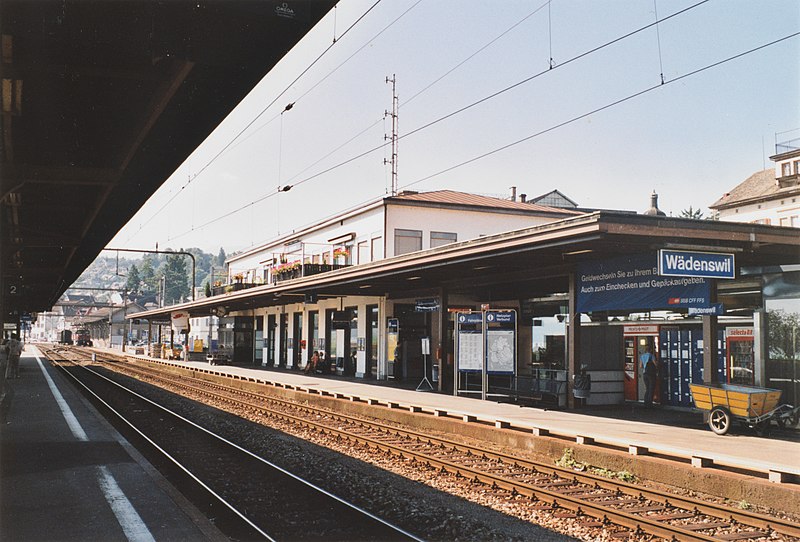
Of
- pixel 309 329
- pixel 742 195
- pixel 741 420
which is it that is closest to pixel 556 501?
pixel 741 420

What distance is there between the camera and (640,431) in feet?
43.2

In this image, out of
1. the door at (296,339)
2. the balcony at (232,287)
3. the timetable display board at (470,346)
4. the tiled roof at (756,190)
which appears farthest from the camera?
the tiled roof at (756,190)

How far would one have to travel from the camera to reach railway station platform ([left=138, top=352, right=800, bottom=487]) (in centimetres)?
1016

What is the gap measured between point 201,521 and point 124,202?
6959 millimetres

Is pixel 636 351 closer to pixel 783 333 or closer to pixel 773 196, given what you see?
pixel 783 333

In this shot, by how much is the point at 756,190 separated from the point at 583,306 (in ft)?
116

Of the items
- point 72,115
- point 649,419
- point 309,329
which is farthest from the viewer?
point 309,329

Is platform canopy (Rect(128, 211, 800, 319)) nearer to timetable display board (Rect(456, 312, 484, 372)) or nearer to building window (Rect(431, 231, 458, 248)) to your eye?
timetable display board (Rect(456, 312, 484, 372))

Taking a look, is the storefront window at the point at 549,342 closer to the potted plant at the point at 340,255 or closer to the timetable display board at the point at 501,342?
the timetable display board at the point at 501,342

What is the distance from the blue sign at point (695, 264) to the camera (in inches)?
512

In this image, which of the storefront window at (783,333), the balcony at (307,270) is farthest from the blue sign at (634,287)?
the balcony at (307,270)

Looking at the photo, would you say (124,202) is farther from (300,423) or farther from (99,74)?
(300,423)

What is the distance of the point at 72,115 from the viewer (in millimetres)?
9031

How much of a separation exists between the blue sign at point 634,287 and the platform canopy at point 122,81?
9609mm
